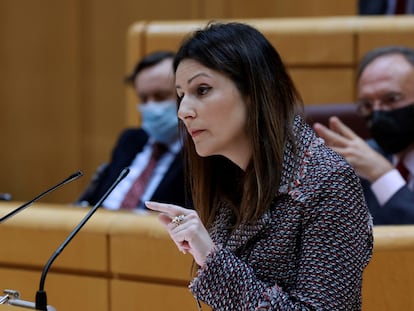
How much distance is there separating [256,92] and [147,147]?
113 cm

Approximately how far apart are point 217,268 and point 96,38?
240 centimetres

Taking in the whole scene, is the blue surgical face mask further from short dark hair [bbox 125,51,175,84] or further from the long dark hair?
the long dark hair

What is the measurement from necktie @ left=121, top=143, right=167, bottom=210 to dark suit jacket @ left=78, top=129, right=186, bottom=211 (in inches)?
1.9

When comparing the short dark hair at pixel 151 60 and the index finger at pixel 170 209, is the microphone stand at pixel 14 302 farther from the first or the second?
the short dark hair at pixel 151 60

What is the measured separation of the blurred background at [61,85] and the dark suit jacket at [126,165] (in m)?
1.14

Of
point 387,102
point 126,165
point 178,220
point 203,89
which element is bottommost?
point 126,165

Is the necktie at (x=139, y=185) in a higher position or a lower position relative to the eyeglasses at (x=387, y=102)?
lower

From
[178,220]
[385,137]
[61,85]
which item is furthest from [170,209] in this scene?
A: [61,85]

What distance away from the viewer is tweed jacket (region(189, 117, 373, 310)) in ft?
2.47

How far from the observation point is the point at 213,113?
0.81 metres

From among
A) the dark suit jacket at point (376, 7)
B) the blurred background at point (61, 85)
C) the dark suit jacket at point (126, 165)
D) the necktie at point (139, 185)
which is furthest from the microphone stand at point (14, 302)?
the blurred background at point (61, 85)

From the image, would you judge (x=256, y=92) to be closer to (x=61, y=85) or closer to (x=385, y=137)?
(x=385, y=137)

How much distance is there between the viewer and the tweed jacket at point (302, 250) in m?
0.75

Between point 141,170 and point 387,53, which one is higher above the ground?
point 387,53
